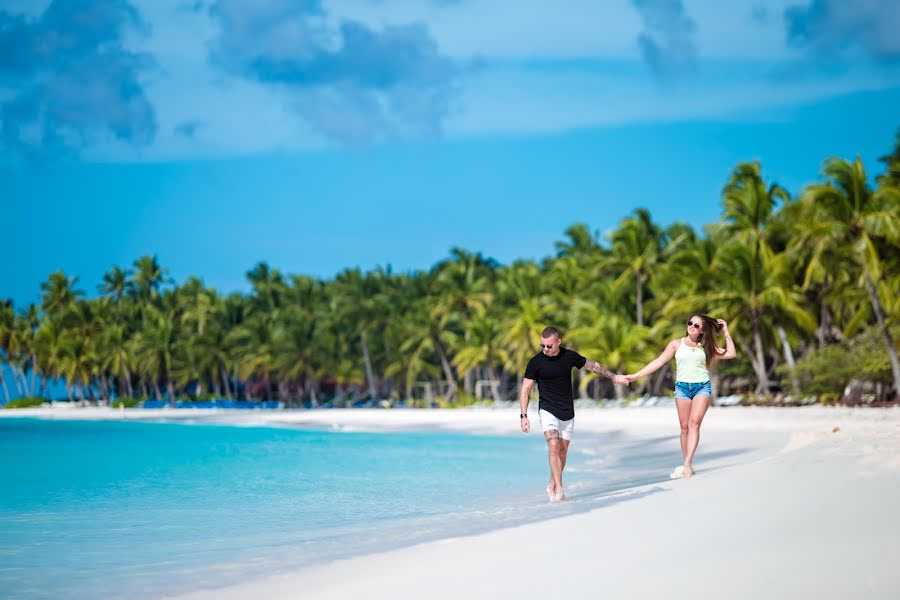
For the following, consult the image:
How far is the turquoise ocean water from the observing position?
615 cm

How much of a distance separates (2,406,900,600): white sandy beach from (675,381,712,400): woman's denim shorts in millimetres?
830

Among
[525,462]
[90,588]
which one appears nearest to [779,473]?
[90,588]

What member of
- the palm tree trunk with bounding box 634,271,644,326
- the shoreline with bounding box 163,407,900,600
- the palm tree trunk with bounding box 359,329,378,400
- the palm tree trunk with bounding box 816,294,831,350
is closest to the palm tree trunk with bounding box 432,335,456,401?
the palm tree trunk with bounding box 359,329,378,400

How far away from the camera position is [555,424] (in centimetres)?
762

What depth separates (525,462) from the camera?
1522cm

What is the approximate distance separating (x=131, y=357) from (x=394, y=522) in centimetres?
6046

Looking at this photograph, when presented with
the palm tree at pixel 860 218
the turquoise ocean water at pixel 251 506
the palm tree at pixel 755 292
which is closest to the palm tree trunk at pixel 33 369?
the turquoise ocean water at pixel 251 506

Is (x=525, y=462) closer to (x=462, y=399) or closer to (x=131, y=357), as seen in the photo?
(x=462, y=399)

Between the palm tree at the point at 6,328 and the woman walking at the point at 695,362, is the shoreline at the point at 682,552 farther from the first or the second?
the palm tree at the point at 6,328

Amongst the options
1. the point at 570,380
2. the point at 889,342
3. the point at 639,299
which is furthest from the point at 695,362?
the point at 639,299

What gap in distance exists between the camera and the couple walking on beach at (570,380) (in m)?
7.46

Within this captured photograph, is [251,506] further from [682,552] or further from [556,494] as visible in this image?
[682,552]

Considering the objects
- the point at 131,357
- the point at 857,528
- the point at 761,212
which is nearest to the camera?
the point at 857,528

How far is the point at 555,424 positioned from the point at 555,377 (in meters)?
0.46
